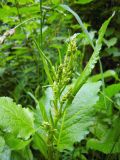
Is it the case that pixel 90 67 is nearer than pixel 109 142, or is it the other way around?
pixel 90 67

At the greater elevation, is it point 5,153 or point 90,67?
point 90,67

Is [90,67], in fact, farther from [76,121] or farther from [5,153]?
[5,153]

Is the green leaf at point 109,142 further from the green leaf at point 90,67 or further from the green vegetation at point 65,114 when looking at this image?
the green leaf at point 90,67

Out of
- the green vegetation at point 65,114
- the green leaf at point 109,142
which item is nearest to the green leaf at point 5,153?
the green vegetation at point 65,114

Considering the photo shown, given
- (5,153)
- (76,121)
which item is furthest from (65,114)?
(5,153)

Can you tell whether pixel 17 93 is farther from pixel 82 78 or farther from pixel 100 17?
pixel 100 17

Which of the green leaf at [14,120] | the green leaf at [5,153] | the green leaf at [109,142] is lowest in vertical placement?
the green leaf at [109,142]
